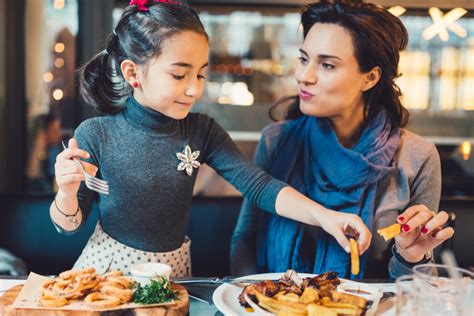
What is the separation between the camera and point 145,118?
168 centimetres

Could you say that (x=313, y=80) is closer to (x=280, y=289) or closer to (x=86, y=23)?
(x=280, y=289)

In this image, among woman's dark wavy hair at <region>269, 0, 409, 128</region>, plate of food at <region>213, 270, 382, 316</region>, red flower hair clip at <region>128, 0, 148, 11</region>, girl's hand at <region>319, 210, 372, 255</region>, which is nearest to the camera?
plate of food at <region>213, 270, 382, 316</region>

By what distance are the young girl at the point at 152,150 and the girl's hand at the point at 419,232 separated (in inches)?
5.9

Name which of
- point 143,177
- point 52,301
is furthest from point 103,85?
point 52,301

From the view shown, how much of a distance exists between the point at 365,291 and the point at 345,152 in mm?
613

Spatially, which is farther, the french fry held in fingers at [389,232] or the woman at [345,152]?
the woman at [345,152]

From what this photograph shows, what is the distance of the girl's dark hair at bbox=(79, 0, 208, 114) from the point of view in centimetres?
159

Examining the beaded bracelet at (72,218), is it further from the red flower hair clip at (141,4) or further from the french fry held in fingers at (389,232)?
the french fry held in fingers at (389,232)

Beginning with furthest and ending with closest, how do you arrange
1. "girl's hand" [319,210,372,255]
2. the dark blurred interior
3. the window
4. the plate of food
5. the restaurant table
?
the window, the dark blurred interior, "girl's hand" [319,210,372,255], the restaurant table, the plate of food

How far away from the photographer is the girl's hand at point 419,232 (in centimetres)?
159

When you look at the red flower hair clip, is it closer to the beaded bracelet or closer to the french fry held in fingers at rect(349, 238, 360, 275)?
the beaded bracelet

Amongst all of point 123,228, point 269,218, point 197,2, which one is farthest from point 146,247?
point 197,2

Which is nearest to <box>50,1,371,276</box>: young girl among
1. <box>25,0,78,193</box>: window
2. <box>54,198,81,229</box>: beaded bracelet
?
<box>54,198,81,229</box>: beaded bracelet

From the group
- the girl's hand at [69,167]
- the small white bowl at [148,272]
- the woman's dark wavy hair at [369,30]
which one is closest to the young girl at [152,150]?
the girl's hand at [69,167]
